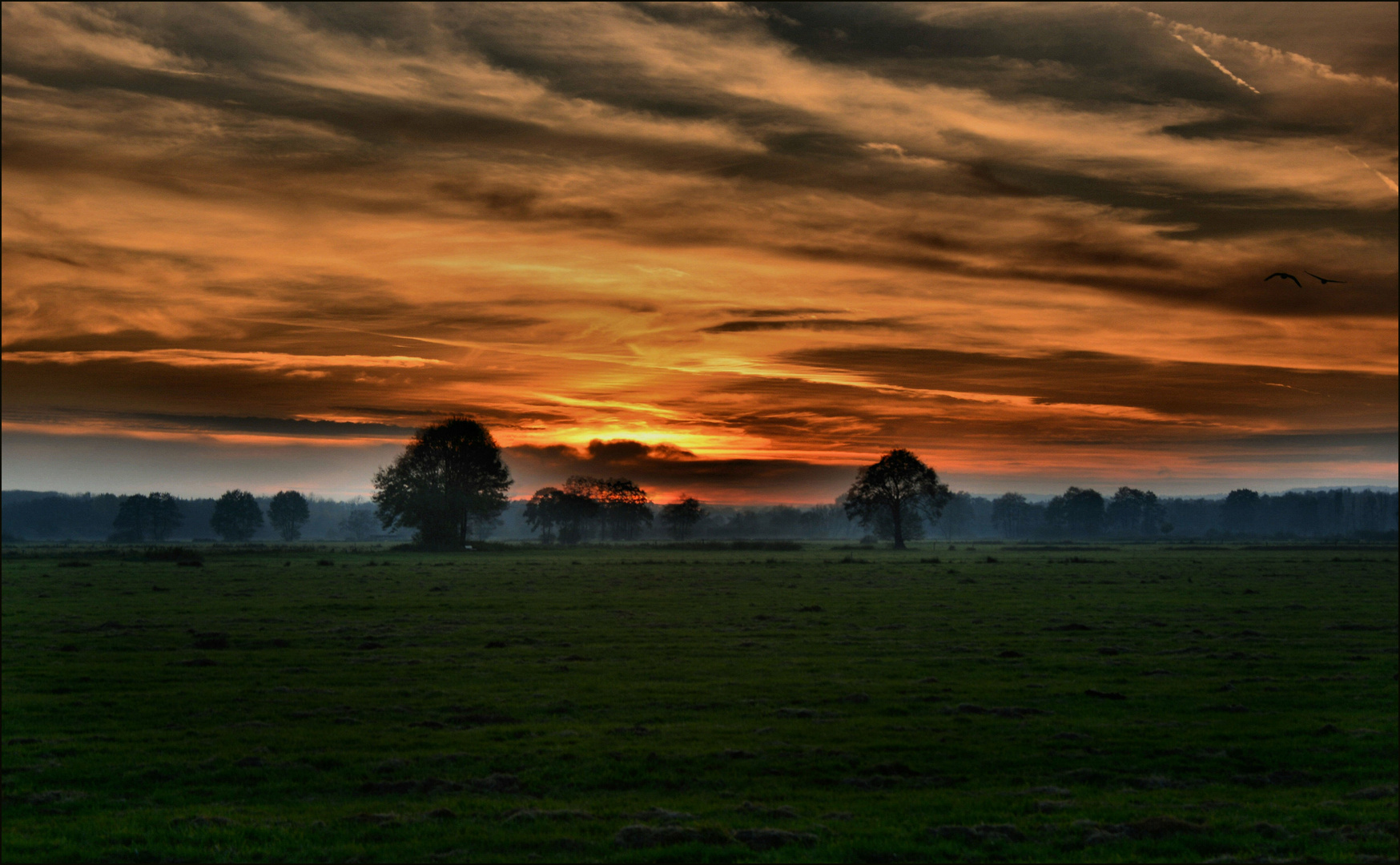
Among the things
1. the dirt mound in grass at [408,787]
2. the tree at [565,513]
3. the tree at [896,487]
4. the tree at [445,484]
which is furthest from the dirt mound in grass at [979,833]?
the tree at [565,513]

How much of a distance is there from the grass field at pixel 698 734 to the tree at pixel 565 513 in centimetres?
12918

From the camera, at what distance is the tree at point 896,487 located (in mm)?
153625

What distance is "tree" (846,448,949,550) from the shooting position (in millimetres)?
153625

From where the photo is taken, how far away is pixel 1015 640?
3744 cm

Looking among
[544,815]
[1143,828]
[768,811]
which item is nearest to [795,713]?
[768,811]

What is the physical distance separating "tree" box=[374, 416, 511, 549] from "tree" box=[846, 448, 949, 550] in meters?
61.4

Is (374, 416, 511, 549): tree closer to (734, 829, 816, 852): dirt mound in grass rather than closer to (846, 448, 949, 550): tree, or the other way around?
(846, 448, 949, 550): tree

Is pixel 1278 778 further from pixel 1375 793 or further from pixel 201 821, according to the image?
pixel 201 821

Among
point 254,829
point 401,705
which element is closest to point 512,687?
point 401,705

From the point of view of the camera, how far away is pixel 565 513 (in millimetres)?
178375

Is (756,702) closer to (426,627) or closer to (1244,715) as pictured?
(1244,715)

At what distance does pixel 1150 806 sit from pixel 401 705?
18582 millimetres

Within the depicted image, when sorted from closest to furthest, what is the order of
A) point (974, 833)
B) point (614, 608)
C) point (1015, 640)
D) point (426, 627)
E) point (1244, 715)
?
point (974, 833), point (1244, 715), point (1015, 640), point (426, 627), point (614, 608)

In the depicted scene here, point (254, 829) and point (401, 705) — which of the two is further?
point (401, 705)
